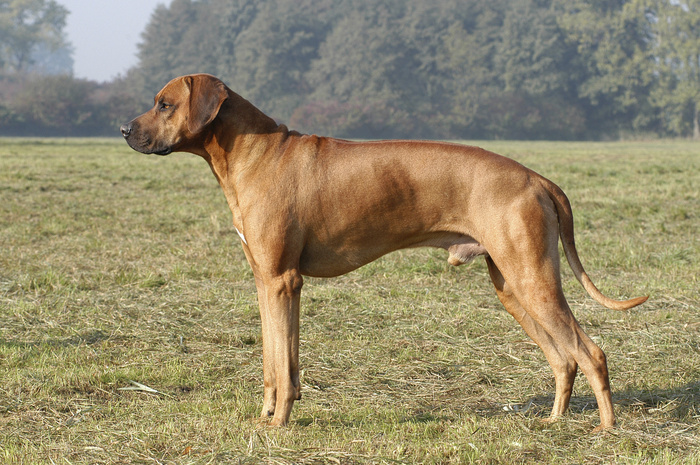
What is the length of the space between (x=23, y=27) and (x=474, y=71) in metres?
62.4

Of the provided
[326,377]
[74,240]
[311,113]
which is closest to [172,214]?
[74,240]

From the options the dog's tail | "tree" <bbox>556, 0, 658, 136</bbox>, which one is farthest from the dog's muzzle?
"tree" <bbox>556, 0, 658, 136</bbox>

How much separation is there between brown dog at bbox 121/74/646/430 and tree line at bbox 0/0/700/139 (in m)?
60.3

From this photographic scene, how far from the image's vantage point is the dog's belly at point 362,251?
13.3ft

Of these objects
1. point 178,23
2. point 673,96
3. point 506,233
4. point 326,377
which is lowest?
point 326,377

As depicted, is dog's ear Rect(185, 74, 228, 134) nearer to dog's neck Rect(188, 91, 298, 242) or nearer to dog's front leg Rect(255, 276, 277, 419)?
dog's neck Rect(188, 91, 298, 242)

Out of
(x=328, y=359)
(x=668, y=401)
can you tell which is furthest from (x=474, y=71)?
(x=668, y=401)

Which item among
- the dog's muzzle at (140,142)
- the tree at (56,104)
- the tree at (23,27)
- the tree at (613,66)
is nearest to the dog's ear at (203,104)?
the dog's muzzle at (140,142)

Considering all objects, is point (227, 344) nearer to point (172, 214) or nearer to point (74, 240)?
point (74, 240)

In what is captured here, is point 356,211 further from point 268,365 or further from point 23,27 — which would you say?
point 23,27

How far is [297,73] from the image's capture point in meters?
73.6

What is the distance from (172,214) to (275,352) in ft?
26.2

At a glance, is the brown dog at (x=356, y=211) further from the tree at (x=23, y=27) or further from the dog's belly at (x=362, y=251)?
the tree at (x=23, y=27)

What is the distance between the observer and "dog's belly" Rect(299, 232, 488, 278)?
4051 mm
